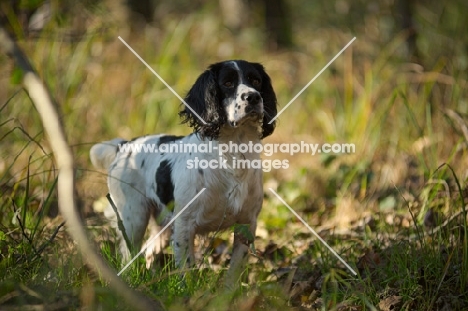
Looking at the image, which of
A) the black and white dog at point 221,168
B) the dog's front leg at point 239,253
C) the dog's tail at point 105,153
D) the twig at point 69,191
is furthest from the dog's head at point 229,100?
the twig at point 69,191

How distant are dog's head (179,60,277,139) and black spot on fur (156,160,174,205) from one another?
1.25ft

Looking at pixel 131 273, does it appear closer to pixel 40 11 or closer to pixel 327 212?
pixel 327 212

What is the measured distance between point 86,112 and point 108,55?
127 centimetres

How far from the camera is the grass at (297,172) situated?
358cm

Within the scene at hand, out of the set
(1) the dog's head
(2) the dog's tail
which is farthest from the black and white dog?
(2) the dog's tail

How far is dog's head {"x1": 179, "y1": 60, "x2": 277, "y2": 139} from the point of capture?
13.6 feet

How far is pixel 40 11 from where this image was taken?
27.7 feet

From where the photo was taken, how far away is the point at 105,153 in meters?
5.37

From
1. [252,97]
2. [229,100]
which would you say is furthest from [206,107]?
[252,97]

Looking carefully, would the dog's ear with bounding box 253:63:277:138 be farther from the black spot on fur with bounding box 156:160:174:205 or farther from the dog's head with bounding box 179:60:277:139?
the black spot on fur with bounding box 156:160:174:205

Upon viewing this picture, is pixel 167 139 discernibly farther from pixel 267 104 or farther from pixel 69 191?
pixel 69 191

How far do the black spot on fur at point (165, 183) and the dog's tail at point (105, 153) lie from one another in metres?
0.74

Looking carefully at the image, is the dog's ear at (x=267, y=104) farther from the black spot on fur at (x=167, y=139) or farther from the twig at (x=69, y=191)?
the twig at (x=69, y=191)

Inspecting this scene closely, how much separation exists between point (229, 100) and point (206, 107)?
168 millimetres
